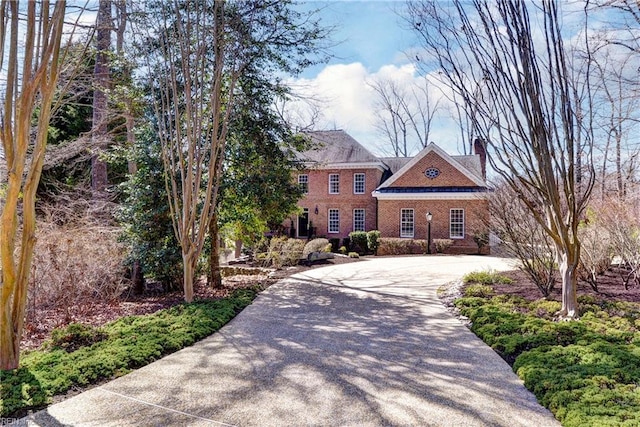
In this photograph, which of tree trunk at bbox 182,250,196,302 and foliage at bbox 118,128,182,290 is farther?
foliage at bbox 118,128,182,290

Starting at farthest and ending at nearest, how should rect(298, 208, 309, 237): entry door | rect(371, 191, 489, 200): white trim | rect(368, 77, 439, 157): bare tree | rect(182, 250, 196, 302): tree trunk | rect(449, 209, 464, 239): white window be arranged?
rect(368, 77, 439, 157): bare tree < rect(298, 208, 309, 237): entry door < rect(449, 209, 464, 239): white window < rect(371, 191, 489, 200): white trim < rect(182, 250, 196, 302): tree trunk

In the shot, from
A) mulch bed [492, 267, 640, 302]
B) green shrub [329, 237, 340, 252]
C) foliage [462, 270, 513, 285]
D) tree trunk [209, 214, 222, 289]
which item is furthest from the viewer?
green shrub [329, 237, 340, 252]

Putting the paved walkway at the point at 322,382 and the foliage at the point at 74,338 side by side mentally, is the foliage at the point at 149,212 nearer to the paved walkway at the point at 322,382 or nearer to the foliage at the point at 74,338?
the paved walkway at the point at 322,382

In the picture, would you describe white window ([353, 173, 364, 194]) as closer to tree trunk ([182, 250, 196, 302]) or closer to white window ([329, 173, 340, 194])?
white window ([329, 173, 340, 194])

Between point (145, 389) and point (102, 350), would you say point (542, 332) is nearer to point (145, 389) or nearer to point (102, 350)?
point (145, 389)

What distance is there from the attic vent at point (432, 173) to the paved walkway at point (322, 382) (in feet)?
51.4

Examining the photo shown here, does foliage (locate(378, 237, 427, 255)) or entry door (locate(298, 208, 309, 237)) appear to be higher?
entry door (locate(298, 208, 309, 237))

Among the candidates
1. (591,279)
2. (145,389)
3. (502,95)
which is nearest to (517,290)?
(591,279)

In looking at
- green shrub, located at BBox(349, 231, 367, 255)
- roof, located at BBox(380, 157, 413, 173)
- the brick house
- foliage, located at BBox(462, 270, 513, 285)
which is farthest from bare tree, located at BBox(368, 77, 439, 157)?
foliage, located at BBox(462, 270, 513, 285)

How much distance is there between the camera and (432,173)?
21.8 meters

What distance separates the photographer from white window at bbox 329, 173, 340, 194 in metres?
24.6

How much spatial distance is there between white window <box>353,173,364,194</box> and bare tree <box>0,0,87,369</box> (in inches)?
804

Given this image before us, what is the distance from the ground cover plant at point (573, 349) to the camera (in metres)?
3.42

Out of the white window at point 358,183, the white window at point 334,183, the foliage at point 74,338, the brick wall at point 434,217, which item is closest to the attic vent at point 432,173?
the brick wall at point 434,217
